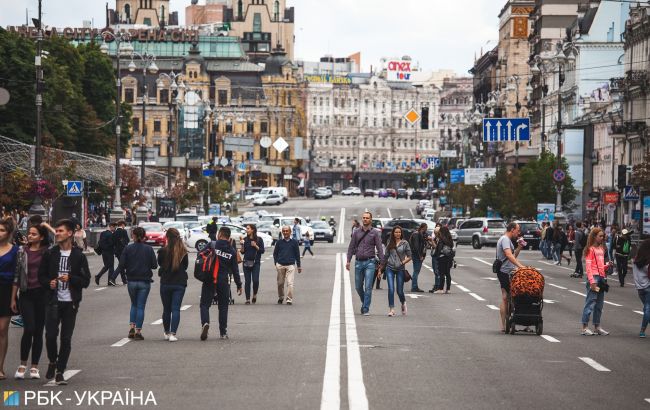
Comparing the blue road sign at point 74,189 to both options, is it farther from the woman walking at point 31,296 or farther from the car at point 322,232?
the woman walking at point 31,296

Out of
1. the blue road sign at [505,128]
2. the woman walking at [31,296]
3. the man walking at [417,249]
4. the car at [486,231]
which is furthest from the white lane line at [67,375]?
the car at [486,231]

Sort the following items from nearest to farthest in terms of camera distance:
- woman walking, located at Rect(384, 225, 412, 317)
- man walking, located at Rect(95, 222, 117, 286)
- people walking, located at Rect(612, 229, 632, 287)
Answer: woman walking, located at Rect(384, 225, 412, 317)
man walking, located at Rect(95, 222, 117, 286)
people walking, located at Rect(612, 229, 632, 287)

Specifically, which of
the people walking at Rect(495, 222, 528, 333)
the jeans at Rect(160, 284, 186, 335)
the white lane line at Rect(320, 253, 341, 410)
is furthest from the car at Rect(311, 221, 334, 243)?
the jeans at Rect(160, 284, 186, 335)

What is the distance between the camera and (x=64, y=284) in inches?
587

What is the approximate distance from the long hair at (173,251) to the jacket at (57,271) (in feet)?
13.2

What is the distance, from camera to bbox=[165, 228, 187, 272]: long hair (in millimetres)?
19156

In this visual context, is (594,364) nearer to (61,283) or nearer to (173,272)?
(173,272)

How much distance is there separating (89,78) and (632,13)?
3963cm

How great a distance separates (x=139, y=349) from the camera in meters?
18.2

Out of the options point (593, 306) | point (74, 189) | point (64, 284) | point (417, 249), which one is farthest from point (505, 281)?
point (74, 189)

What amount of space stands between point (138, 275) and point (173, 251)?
2.50ft

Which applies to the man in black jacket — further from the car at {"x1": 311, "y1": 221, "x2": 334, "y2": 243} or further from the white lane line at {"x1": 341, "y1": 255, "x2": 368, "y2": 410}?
the car at {"x1": 311, "y1": 221, "x2": 334, "y2": 243}

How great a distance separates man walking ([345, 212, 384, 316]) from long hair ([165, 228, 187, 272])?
6145mm

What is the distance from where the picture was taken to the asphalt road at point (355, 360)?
1327 centimetres
